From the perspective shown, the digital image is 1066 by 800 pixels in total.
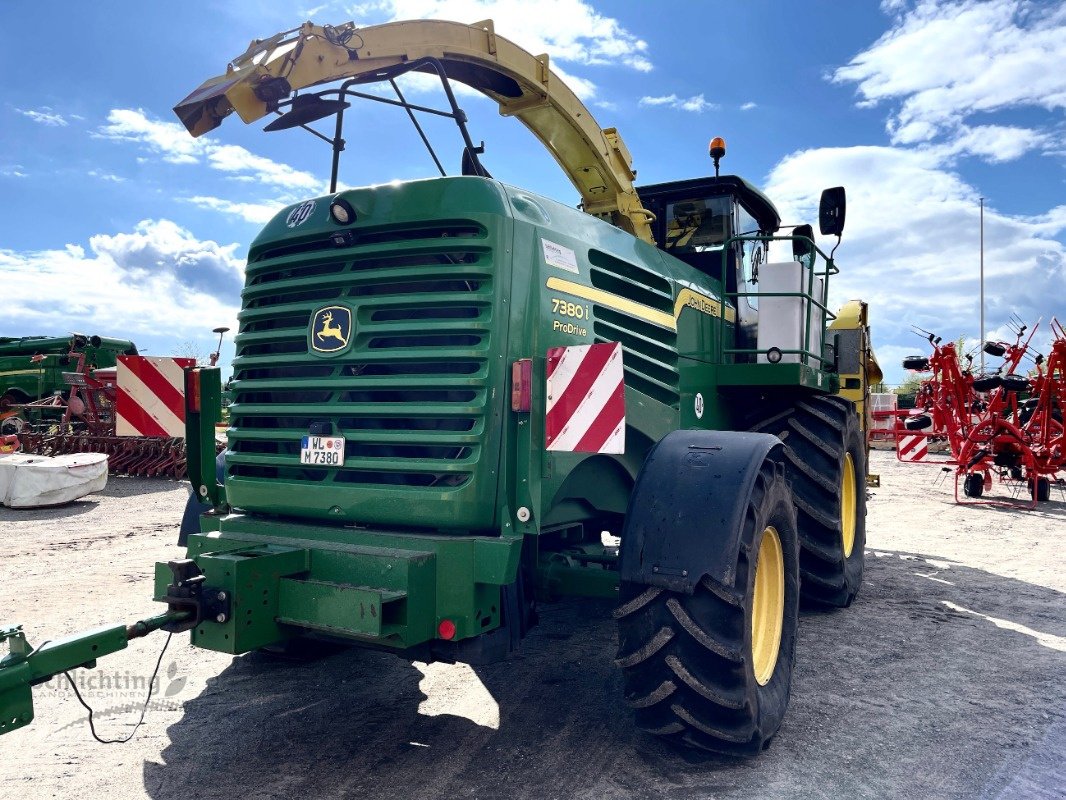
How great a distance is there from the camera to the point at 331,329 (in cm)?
345

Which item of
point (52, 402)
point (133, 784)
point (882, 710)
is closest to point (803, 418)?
point (882, 710)

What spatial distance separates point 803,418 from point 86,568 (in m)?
5.78

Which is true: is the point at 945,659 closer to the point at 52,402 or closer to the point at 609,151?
the point at 609,151

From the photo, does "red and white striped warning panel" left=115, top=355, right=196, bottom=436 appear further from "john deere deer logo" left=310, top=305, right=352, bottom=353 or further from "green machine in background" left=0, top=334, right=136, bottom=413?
"green machine in background" left=0, top=334, right=136, bottom=413

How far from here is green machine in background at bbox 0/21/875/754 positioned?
3021 millimetres

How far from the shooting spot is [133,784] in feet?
9.91

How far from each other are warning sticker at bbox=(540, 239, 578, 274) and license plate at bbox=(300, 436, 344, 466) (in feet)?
3.91

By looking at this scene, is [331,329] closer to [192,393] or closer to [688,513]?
[192,393]

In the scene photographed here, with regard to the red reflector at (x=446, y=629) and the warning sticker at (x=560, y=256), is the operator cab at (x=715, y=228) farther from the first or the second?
the red reflector at (x=446, y=629)

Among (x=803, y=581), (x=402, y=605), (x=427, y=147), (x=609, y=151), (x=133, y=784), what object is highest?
(x=609, y=151)

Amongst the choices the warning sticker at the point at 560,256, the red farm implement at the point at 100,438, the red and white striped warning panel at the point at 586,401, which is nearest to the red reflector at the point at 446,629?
the red and white striped warning panel at the point at 586,401

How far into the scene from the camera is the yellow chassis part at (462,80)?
4062 millimetres

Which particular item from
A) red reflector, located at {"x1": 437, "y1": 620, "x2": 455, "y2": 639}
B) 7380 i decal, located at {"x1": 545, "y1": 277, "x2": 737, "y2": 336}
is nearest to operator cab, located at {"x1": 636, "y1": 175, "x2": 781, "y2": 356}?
7380 i decal, located at {"x1": 545, "y1": 277, "x2": 737, "y2": 336}

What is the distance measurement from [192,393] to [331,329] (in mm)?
1043
